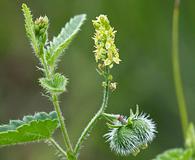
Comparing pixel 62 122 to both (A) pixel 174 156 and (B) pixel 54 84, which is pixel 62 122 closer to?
(B) pixel 54 84

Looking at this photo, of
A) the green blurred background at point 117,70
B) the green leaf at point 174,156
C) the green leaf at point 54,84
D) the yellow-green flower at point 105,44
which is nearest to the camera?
the green leaf at point 54,84

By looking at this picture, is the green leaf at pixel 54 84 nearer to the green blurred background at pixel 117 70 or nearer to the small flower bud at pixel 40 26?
the small flower bud at pixel 40 26

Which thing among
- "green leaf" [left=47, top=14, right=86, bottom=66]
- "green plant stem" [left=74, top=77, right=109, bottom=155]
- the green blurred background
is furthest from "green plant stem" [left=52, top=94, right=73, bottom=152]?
the green blurred background

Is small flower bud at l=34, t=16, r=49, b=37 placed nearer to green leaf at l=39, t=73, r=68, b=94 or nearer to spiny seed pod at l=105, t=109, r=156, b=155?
green leaf at l=39, t=73, r=68, b=94

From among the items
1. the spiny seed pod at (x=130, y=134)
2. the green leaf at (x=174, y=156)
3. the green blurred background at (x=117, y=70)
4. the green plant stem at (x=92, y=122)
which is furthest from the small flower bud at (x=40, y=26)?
the green blurred background at (x=117, y=70)

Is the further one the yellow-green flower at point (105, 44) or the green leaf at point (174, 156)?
the green leaf at point (174, 156)

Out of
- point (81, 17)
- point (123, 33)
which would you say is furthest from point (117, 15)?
point (81, 17)
